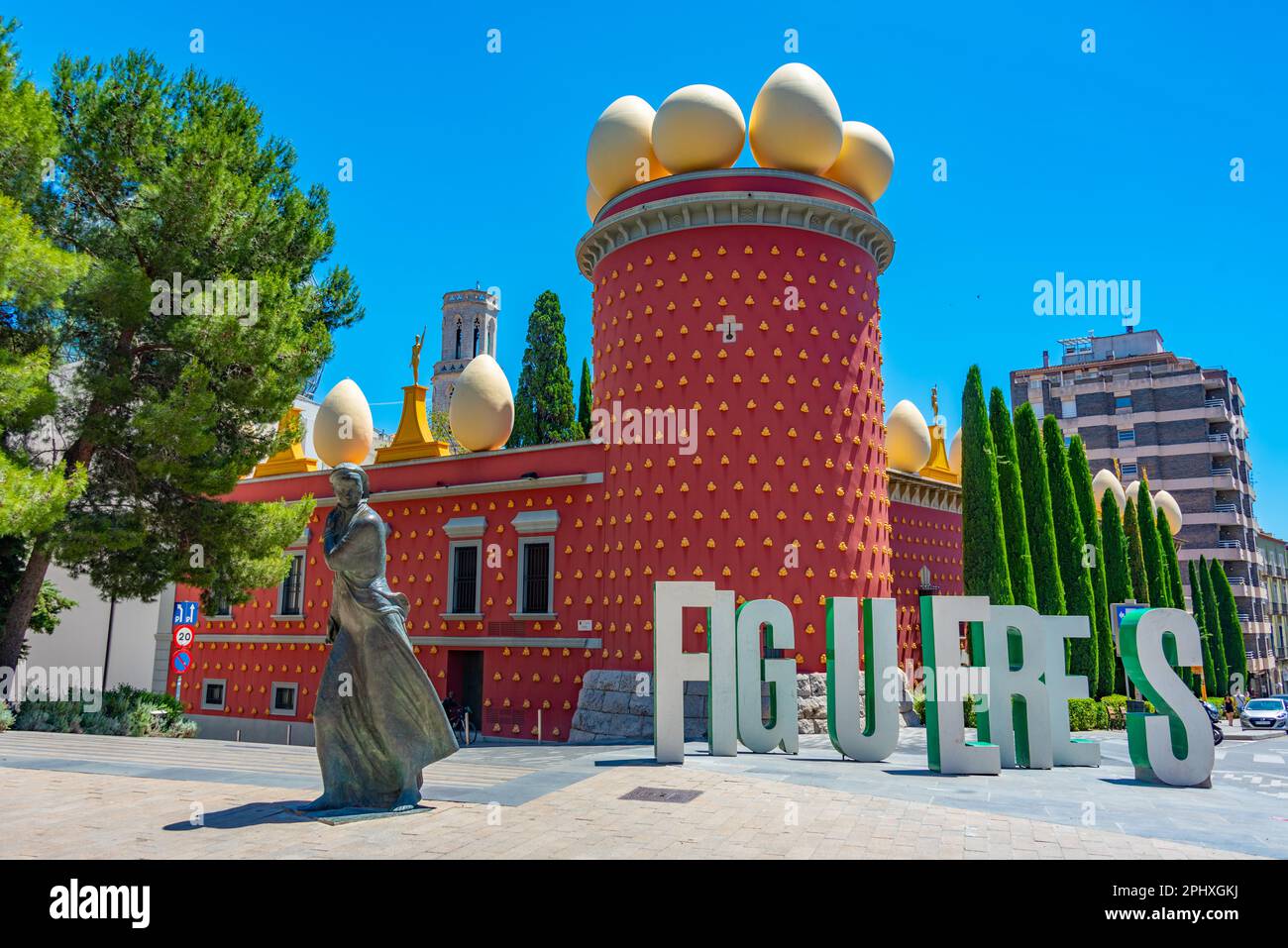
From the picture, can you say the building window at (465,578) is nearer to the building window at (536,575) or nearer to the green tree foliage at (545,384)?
the building window at (536,575)

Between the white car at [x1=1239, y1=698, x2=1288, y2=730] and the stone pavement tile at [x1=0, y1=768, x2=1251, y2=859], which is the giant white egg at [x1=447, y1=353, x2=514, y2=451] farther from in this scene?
the white car at [x1=1239, y1=698, x2=1288, y2=730]

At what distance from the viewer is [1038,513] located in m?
29.3

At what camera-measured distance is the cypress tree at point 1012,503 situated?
2656cm

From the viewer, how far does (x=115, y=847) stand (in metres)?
8.05

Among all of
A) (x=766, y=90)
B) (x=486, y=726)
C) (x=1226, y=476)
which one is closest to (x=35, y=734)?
(x=486, y=726)

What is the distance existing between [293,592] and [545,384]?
15908 mm

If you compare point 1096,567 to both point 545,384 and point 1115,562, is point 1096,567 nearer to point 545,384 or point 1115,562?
point 1115,562

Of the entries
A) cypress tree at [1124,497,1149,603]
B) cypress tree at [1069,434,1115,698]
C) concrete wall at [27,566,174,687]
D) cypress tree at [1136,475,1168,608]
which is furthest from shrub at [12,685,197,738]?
cypress tree at [1136,475,1168,608]

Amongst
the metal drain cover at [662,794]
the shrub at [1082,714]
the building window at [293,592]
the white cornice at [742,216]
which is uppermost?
the white cornice at [742,216]

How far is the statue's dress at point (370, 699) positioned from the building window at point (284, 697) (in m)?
21.0

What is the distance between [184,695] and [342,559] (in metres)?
25.5

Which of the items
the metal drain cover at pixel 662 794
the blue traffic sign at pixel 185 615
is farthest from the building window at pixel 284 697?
the metal drain cover at pixel 662 794
